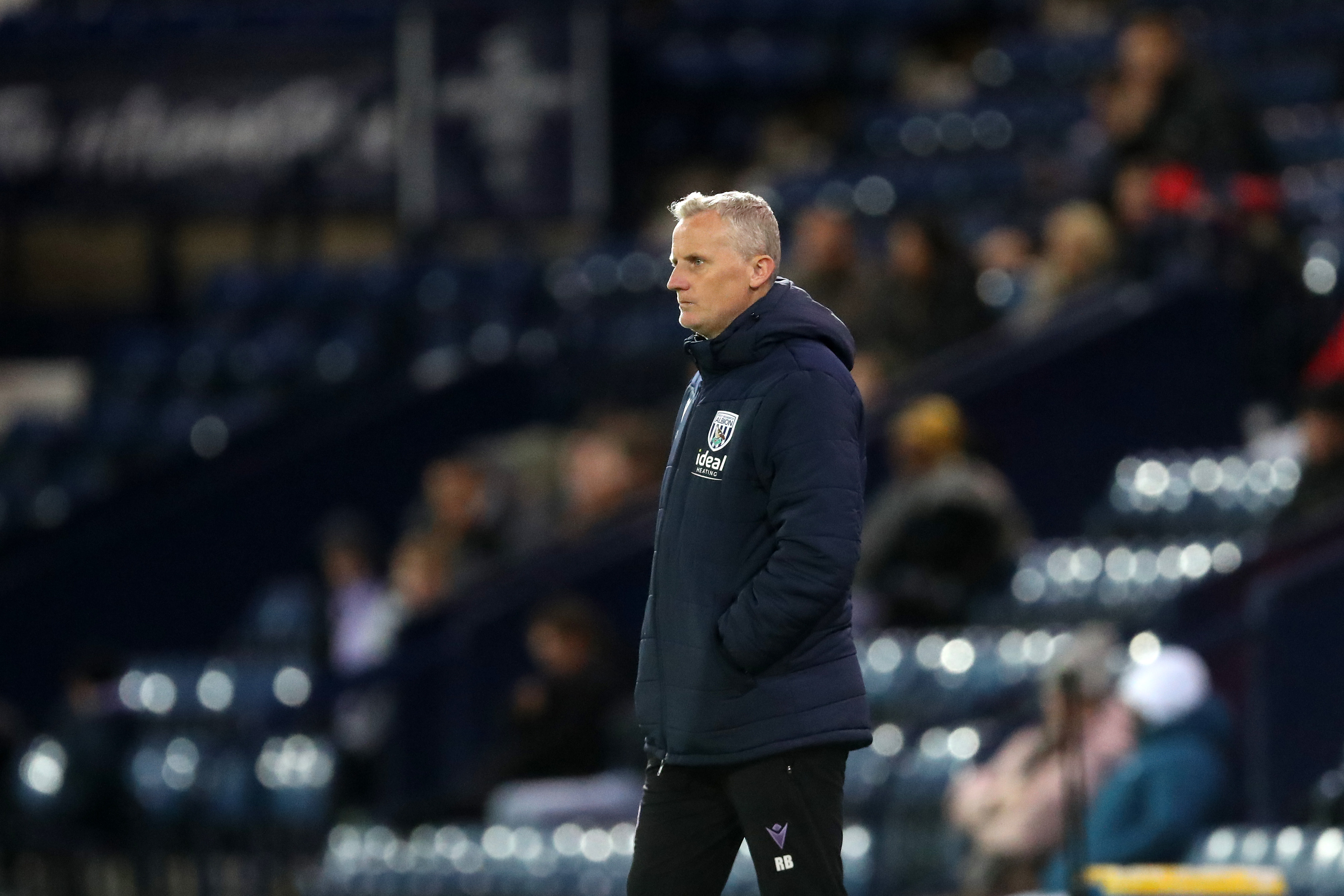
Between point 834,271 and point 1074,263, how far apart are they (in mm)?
984

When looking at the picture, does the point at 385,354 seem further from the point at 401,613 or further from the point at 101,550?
the point at 401,613

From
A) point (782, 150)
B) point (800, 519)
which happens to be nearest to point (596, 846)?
point (800, 519)

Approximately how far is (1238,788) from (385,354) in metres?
6.66

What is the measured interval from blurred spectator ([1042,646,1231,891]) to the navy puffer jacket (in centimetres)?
247

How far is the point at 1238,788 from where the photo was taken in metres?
6.63

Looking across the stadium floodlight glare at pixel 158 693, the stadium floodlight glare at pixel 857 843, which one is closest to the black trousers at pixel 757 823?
the stadium floodlight glare at pixel 857 843

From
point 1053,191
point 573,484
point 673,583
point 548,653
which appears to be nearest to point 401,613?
point 573,484

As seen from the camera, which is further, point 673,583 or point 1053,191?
point 1053,191

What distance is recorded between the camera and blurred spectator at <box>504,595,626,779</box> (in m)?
7.68

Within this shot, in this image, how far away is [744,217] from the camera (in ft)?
11.7

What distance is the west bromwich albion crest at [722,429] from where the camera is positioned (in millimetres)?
3518

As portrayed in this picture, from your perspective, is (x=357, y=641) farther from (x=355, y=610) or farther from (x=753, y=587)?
(x=753, y=587)

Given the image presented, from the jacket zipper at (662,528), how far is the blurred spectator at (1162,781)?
246 cm

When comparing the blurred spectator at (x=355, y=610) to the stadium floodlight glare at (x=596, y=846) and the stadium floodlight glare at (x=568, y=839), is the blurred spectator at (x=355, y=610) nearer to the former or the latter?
the stadium floodlight glare at (x=568, y=839)
